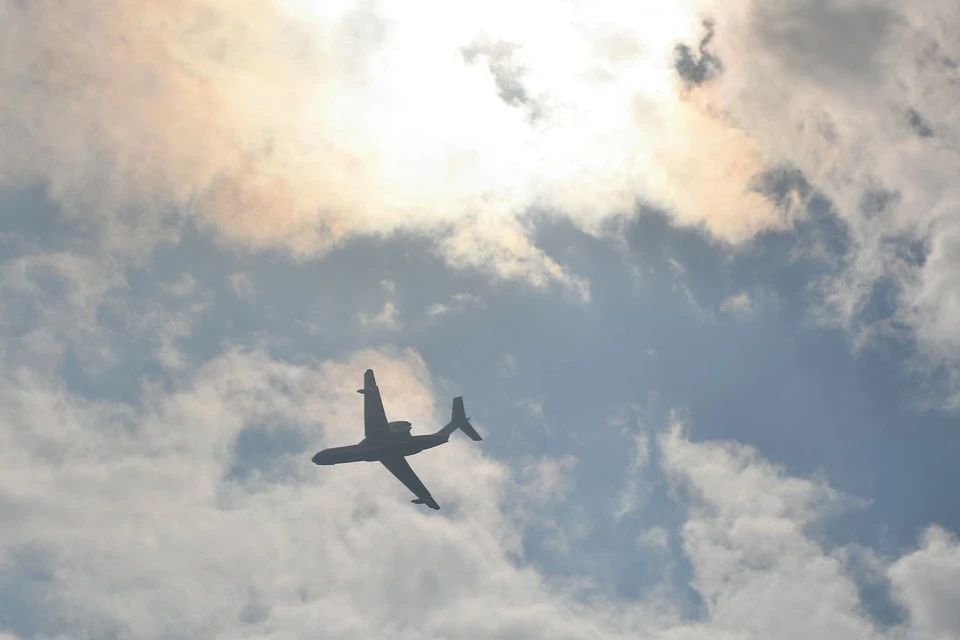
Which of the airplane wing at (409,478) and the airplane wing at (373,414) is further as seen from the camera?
the airplane wing at (409,478)

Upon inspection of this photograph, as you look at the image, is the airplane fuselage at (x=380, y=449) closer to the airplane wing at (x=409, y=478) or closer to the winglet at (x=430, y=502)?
the airplane wing at (x=409, y=478)

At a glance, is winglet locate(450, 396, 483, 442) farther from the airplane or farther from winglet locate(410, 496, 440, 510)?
winglet locate(410, 496, 440, 510)

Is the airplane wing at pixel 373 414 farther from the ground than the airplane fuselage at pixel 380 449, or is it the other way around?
the airplane wing at pixel 373 414

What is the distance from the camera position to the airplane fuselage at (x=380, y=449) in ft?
496

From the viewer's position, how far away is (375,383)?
160 metres

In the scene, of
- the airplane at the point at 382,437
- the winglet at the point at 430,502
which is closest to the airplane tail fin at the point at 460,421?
the airplane at the point at 382,437

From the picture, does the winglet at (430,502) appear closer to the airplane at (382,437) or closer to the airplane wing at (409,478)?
the airplane wing at (409,478)

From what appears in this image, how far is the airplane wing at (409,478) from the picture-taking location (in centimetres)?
16450

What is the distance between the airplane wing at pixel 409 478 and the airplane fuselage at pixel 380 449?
5.59m

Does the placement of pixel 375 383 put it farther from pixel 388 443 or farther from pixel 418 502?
pixel 418 502

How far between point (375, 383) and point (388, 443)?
1219cm

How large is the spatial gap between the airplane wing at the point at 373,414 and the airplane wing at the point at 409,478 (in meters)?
7.32

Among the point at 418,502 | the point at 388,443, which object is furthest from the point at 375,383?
the point at 418,502

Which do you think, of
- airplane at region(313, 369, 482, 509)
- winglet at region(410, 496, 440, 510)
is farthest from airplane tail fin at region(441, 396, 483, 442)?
winglet at region(410, 496, 440, 510)
